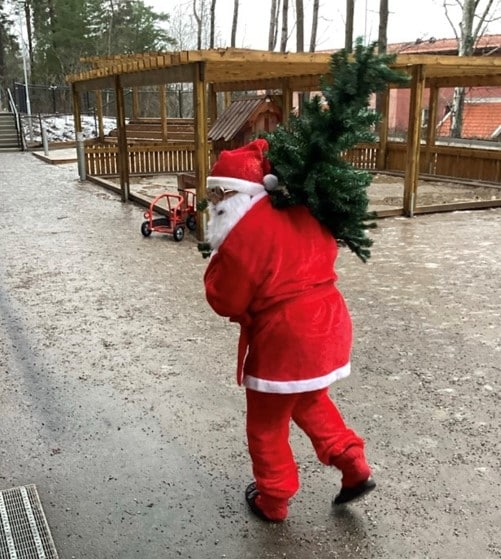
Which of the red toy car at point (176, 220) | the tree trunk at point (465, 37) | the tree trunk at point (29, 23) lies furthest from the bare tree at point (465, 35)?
the tree trunk at point (29, 23)

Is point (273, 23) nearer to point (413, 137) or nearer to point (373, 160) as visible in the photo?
point (373, 160)

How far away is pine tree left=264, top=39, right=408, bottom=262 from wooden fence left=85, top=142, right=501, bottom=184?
1090 cm

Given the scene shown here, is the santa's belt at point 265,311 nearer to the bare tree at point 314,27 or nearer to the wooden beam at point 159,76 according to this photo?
the wooden beam at point 159,76

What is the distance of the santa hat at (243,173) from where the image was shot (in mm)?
2133

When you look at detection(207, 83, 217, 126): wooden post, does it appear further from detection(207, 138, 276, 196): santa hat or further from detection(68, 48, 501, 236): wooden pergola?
detection(207, 138, 276, 196): santa hat

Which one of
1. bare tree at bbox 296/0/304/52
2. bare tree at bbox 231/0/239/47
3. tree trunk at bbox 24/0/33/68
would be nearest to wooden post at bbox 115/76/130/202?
bare tree at bbox 296/0/304/52

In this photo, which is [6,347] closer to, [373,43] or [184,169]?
[373,43]

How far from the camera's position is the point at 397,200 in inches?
441

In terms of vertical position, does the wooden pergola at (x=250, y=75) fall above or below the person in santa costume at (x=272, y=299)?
above

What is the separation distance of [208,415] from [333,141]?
6.17ft

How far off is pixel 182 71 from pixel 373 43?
6484 mm

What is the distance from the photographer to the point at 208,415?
11.3ft

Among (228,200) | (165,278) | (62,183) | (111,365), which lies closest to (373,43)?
(228,200)

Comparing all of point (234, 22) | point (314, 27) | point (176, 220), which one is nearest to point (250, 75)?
point (176, 220)
